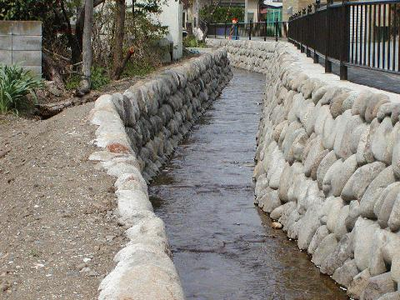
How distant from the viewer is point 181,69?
66.7ft

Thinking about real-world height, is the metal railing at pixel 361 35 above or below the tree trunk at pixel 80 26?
below

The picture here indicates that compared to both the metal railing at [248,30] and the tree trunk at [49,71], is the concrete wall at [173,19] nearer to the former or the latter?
the tree trunk at [49,71]

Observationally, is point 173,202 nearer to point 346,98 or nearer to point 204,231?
point 204,231

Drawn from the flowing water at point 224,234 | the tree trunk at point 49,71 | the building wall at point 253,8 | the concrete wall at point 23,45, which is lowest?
the flowing water at point 224,234

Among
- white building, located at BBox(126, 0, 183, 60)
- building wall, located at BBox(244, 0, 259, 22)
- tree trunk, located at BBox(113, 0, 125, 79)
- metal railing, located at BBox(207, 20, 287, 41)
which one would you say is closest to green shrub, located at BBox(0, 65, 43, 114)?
tree trunk, located at BBox(113, 0, 125, 79)

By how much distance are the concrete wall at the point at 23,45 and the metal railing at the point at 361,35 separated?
4.65m

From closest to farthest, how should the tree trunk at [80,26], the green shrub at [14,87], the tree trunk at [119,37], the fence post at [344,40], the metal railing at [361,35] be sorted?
the metal railing at [361,35]
the fence post at [344,40]
the green shrub at [14,87]
the tree trunk at [119,37]
the tree trunk at [80,26]

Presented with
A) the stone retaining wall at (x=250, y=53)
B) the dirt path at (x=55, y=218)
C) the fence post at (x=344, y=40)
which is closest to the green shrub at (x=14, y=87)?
the dirt path at (x=55, y=218)

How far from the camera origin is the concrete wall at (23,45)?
49.5ft

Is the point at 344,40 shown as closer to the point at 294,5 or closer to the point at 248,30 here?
the point at 248,30

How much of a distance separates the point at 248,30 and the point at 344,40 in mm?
38274

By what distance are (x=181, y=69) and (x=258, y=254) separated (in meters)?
11.3

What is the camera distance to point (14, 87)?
1349cm

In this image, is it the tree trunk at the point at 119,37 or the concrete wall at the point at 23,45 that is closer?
the concrete wall at the point at 23,45
